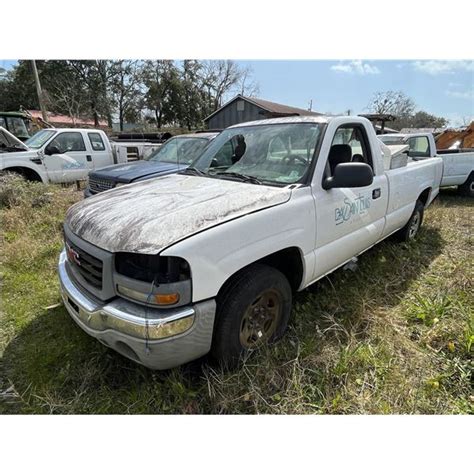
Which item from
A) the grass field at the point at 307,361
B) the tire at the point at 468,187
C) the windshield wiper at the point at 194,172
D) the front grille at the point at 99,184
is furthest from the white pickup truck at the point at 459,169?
the front grille at the point at 99,184

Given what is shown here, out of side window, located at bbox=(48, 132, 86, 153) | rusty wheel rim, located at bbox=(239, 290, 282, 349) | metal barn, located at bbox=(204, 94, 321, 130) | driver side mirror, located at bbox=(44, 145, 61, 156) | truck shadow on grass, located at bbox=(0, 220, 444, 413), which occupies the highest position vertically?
metal barn, located at bbox=(204, 94, 321, 130)

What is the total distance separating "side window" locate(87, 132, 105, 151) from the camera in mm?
9188

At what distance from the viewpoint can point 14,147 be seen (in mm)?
7695

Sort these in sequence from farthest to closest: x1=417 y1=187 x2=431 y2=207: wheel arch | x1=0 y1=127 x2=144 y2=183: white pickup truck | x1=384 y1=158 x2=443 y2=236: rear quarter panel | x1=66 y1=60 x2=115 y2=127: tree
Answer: x1=66 y1=60 x2=115 y2=127: tree, x1=0 y1=127 x2=144 y2=183: white pickup truck, x1=417 y1=187 x2=431 y2=207: wheel arch, x1=384 y1=158 x2=443 y2=236: rear quarter panel

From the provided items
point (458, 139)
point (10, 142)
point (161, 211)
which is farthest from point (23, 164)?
point (458, 139)

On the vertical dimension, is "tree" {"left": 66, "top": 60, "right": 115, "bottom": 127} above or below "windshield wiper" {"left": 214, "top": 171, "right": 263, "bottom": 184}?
above

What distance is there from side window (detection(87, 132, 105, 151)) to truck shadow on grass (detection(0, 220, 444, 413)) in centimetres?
733

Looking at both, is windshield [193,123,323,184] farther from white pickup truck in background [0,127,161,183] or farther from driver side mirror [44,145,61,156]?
driver side mirror [44,145,61,156]

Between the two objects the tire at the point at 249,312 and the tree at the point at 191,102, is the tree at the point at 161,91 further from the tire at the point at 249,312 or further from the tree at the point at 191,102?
the tire at the point at 249,312

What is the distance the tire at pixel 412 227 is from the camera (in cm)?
461

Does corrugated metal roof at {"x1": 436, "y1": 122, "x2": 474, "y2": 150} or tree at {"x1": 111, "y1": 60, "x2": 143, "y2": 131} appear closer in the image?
corrugated metal roof at {"x1": 436, "y1": 122, "x2": 474, "y2": 150}

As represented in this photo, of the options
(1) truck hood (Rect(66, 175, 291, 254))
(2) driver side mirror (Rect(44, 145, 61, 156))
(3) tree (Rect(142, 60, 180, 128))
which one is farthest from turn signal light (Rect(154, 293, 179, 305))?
(3) tree (Rect(142, 60, 180, 128))

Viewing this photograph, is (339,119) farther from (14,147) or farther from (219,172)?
(14,147)

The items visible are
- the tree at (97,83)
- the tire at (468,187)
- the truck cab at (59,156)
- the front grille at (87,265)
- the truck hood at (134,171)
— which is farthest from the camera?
A: the tree at (97,83)
